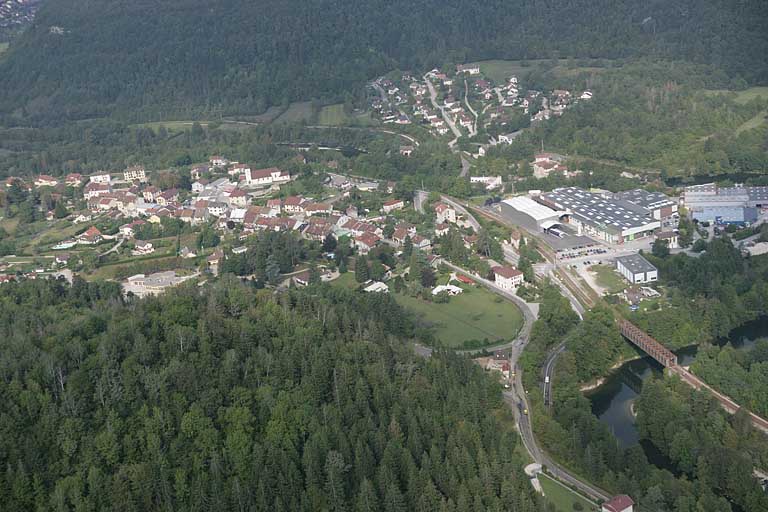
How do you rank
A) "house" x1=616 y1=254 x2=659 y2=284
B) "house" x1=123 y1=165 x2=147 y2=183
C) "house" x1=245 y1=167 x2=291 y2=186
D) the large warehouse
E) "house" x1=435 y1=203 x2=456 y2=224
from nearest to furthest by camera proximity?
"house" x1=616 y1=254 x2=659 y2=284
the large warehouse
"house" x1=435 y1=203 x2=456 y2=224
"house" x1=245 y1=167 x2=291 y2=186
"house" x1=123 y1=165 x2=147 y2=183

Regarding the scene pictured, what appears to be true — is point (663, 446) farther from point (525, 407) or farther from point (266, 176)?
point (266, 176)

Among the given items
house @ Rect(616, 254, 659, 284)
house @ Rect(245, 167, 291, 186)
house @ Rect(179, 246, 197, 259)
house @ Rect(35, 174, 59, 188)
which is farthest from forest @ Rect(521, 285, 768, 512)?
house @ Rect(35, 174, 59, 188)

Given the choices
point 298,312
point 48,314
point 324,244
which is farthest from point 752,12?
point 48,314

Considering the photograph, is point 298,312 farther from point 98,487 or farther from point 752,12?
point 752,12

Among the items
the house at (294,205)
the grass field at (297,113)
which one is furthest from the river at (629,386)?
the grass field at (297,113)

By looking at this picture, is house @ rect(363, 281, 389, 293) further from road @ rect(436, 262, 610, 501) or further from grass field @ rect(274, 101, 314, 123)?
grass field @ rect(274, 101, 314, 123)

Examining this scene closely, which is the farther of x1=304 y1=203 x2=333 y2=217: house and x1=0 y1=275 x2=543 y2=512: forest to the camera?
x1=304 y1=203 x2=333 y2=217: house

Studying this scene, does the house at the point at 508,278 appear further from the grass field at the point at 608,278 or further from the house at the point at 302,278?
the house at the point at 302,278
